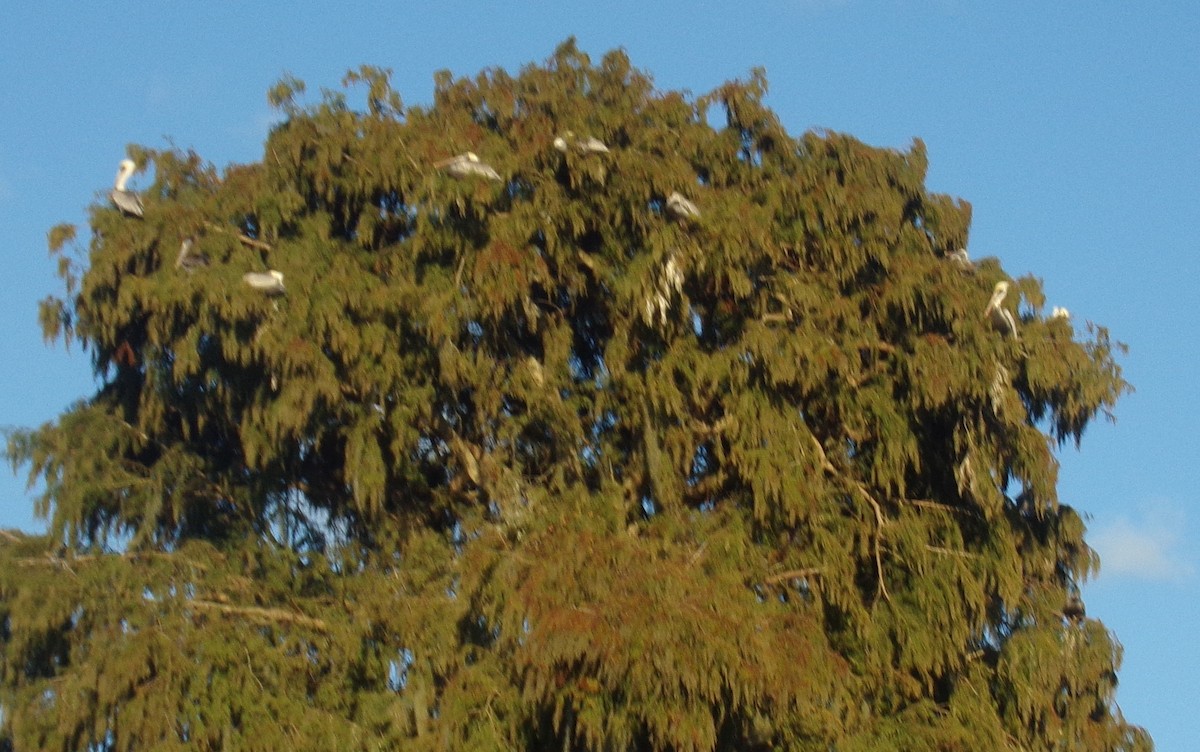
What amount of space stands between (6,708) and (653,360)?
530 cm

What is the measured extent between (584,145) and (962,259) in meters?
3.14

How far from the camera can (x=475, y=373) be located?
12.9 meters

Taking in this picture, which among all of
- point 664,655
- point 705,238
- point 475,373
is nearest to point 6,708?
point 475,373

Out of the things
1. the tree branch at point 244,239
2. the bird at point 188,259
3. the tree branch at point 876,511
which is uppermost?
the tree branch at point 244,239

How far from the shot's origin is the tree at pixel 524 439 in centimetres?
1157

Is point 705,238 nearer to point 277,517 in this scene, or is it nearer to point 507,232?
point 507,232

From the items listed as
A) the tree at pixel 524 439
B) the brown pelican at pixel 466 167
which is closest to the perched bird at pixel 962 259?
the tree at pixel 524 439

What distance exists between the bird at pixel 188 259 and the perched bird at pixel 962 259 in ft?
19.2

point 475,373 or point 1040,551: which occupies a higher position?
point 475,373

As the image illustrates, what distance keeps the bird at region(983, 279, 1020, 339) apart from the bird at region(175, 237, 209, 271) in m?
5.92

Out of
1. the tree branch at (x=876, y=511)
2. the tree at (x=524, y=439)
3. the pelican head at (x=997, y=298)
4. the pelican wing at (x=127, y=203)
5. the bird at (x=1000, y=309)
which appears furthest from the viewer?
the pelican wing at (x=127, y=203)

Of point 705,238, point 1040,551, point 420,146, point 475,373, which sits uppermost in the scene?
point 420,146

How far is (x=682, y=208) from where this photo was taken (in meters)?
13.0

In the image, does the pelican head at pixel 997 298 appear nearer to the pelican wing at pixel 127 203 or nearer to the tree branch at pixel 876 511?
the tree branch at pixel 876 511
